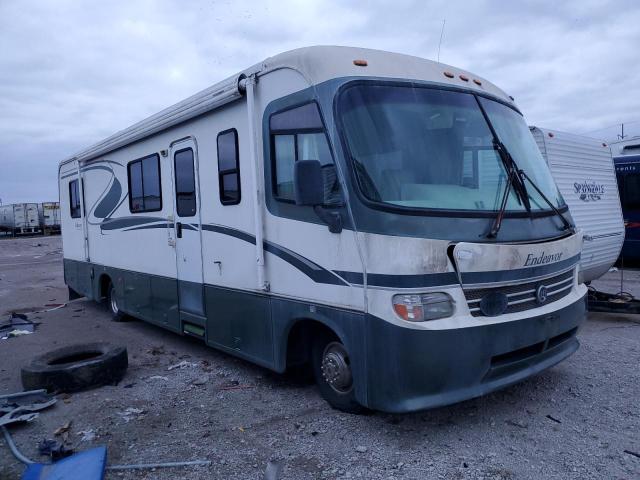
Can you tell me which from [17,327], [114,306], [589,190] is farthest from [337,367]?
[17,327]

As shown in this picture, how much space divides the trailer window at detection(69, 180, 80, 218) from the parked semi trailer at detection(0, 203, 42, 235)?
39022 millimetres

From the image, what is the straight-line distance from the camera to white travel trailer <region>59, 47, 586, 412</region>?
12.4 ft

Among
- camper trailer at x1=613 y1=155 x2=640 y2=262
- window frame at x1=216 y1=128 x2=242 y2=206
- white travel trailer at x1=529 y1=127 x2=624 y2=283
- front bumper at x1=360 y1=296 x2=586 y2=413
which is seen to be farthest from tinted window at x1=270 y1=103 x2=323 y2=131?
camper trailer at x1=613 y1=155 x2=640 y2=262

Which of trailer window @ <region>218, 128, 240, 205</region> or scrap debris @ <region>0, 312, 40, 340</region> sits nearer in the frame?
trailer window @ <region>218, 128, 240, 205</region>

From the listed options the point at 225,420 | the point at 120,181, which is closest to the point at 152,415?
the point at 225,420

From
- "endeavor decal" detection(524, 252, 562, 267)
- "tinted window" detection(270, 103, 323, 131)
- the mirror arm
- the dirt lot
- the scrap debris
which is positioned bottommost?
the scrap debris

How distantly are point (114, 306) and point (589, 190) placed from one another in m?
7.60

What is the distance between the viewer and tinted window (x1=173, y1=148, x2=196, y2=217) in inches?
245

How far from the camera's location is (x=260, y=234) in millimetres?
4953

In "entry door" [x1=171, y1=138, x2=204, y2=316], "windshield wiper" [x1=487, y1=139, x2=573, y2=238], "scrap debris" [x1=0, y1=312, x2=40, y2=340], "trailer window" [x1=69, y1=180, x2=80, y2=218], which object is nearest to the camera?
"windshield wiper" [x1=487, y1=139, x2=573, y2=238]

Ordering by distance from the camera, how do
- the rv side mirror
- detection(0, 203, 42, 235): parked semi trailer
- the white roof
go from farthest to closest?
detection(0, 203, 42, 235): parked semi trailer, the white roof, the rv side mirror

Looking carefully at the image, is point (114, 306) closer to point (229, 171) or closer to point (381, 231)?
point (229, 171)

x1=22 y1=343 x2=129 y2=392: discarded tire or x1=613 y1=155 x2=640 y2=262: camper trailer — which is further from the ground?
x1=613 y1=155 x2=640 y2=262: camper trailer

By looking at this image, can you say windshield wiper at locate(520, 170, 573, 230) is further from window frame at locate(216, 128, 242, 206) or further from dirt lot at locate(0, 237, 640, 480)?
window frame at locate(216, 128, 242, 206)
